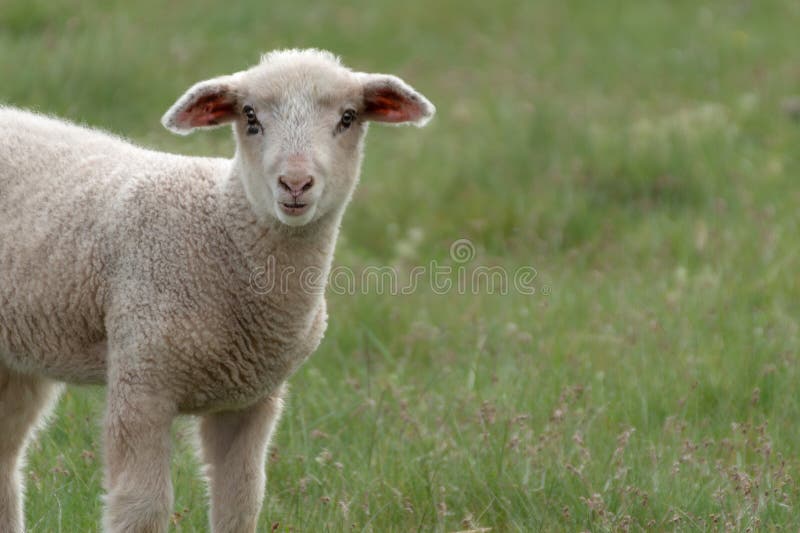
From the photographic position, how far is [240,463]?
4145mm

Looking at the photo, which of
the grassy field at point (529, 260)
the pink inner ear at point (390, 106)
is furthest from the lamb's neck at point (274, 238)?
the grassy field at point (529, 260)

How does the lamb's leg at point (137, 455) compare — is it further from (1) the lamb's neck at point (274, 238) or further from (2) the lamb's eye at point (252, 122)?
(2) the lamb's eye at point (252, 122)

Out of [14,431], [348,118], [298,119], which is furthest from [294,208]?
[14,431]

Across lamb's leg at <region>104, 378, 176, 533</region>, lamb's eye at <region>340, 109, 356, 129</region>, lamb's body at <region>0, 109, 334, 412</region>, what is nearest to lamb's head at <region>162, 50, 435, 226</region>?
lamb's eye at <region>340, 109, 356, 129</region>

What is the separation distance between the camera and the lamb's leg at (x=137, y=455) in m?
3.78

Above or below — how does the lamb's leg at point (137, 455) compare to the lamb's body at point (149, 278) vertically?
below

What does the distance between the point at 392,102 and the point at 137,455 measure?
1.29 meters

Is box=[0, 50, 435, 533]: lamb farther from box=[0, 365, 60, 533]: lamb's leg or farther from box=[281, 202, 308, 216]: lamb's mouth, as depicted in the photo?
box=[0, 365, 60, 533]: lamb's leg

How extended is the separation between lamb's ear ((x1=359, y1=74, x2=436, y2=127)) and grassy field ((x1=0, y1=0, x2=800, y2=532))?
1.19 metres

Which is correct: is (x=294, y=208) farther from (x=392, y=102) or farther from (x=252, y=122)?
(x=392, y=102)

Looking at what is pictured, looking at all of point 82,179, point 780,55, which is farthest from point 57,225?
point 780,55

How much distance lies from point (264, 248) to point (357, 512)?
94 cm

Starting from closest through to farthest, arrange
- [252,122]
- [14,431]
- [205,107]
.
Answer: [252,122], [205,107], [14,431]

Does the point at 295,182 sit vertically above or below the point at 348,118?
below
